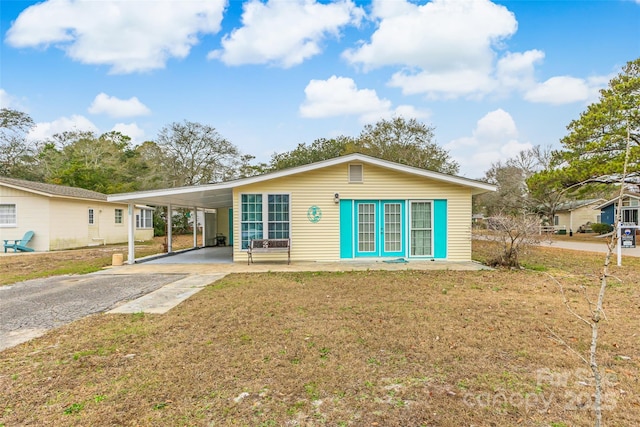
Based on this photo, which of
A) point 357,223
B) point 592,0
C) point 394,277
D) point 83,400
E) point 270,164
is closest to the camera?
point 83,400

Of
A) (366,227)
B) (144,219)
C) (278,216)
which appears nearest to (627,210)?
(366,227)

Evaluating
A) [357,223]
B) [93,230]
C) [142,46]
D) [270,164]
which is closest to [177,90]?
[142,46]

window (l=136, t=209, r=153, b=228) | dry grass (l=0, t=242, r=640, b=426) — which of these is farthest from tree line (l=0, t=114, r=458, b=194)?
dry grass (l=0, t=242, r=640, b=426)

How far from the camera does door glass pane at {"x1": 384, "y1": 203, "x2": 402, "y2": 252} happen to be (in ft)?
36.1

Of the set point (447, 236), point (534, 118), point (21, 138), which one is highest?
point (21, 138)

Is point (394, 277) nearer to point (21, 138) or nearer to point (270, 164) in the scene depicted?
point (270, 164)

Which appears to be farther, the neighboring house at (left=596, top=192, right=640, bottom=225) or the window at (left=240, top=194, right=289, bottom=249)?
the neighboring house at (left=596, top=192, right=640, bottom=225)

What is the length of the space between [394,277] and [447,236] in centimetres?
390

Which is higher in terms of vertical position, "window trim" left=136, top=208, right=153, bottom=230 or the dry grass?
"window trim" left=136, top=208, right=153, bottom=230

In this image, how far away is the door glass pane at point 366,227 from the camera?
10992 mm

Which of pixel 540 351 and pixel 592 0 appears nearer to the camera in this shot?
pixel 540 351

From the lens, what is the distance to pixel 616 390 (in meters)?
2.78

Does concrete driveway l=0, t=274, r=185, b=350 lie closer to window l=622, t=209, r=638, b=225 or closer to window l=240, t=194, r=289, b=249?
window l=240, t=194, r=289, b=249

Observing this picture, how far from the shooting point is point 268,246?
1059 cm
